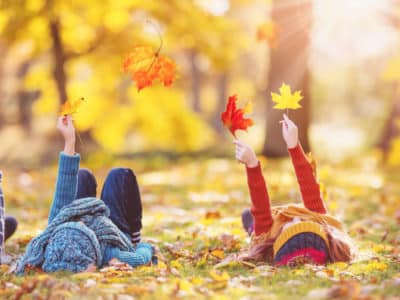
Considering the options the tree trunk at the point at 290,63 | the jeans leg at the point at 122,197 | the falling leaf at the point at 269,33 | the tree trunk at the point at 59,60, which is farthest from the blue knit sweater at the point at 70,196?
the tree trunk at the point at 59,60

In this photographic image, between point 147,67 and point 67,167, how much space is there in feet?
3.74

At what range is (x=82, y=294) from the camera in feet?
10.5

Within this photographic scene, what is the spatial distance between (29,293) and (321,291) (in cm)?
145

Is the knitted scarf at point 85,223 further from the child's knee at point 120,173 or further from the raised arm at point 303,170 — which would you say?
the raised arm at point 303,170

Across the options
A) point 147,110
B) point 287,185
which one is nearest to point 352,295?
point 287,185

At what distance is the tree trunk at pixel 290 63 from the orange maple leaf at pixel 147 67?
586 cm

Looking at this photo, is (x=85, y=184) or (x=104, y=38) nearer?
(x=85, y=184)

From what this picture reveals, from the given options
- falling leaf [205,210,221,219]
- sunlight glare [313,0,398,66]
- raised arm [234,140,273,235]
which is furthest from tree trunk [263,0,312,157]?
raised arm [234,140,273,235]

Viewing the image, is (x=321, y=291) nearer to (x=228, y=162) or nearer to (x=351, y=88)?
(x=228, y=162)

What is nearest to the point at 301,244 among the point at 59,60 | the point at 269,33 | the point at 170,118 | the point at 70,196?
the point at 70,196

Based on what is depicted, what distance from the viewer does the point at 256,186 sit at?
12.7 feet

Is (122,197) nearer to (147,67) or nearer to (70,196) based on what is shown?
(70,196)

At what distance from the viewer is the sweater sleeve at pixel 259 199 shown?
3857 mm

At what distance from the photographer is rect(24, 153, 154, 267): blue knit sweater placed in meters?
3.90
